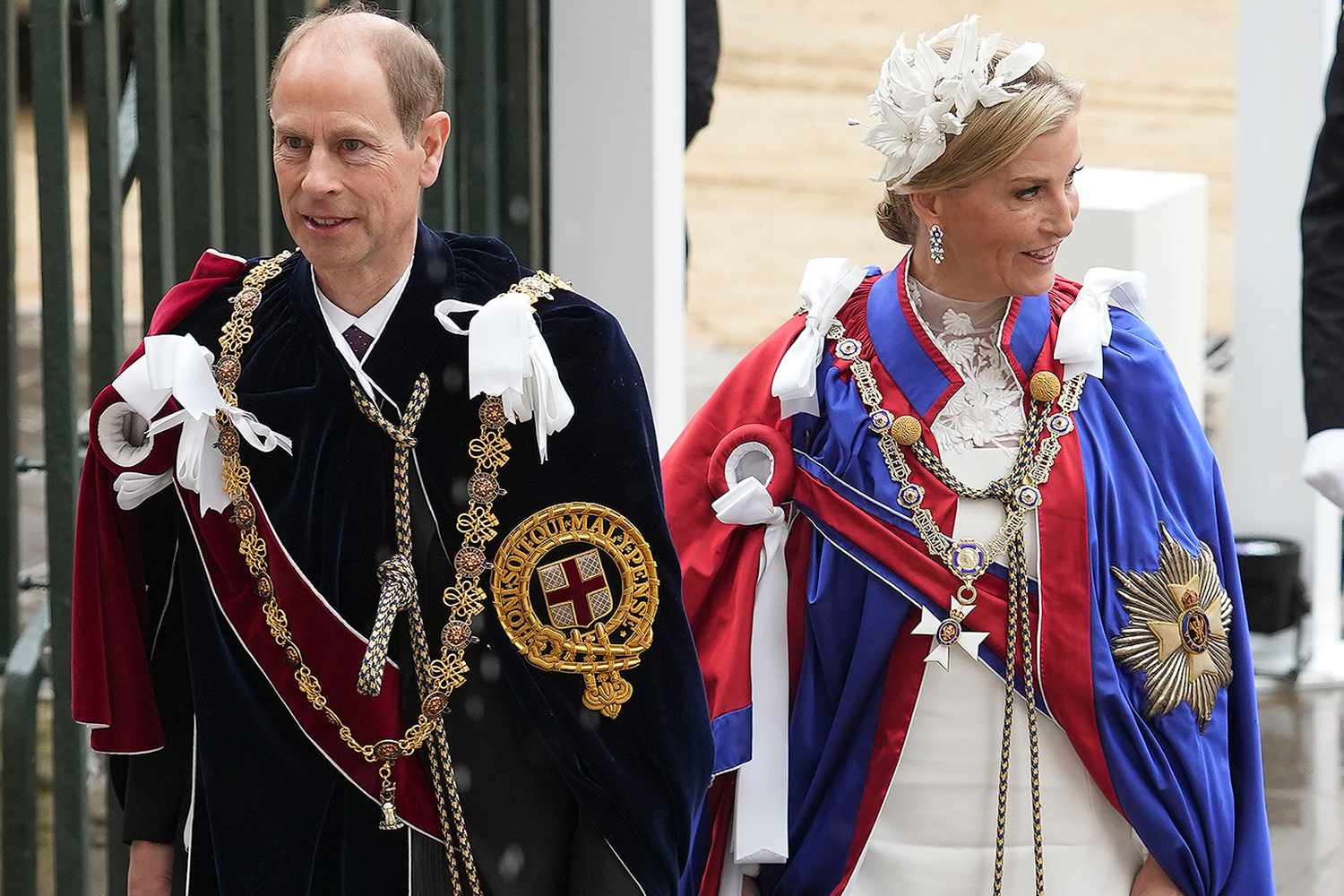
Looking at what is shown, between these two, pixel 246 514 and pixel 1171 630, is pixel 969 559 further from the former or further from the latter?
pixel 246 514

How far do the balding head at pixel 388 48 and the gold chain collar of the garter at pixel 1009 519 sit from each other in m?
0.78

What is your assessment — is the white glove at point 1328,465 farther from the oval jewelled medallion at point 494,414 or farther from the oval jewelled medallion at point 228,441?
the oval jewelled medallion at point 228,441

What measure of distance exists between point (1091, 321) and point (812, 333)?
14.9 inches

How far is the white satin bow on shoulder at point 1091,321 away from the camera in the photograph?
2838 mm

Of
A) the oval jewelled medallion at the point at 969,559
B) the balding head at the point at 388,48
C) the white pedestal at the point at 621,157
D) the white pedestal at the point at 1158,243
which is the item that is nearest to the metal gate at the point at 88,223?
the white pedestal at the point at 621,157

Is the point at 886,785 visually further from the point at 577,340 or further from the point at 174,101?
the point at 174,101

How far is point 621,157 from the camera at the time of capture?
5008 millimetres

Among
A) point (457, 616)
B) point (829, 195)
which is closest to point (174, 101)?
point (457, 616)

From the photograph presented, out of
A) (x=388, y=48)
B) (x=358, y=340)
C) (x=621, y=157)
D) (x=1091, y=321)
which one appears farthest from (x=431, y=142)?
(x=621, y=157)

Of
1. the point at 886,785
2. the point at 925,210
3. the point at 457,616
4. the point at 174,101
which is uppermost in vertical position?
the point at 174,101

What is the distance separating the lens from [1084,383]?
9.39ft

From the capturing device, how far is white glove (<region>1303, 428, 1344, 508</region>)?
3.47m

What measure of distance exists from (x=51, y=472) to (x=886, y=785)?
1.79 meters

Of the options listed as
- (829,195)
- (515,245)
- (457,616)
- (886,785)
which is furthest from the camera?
(829,195)
